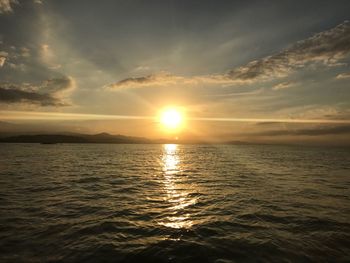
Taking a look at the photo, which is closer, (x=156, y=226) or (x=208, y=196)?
(x=156, y=226)

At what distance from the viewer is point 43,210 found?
17.8 m

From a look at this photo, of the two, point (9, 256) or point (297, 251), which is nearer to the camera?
point (9, 256)

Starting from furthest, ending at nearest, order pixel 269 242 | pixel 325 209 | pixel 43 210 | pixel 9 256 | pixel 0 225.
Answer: pixel 325 209 < pixel 43 210 < pixel 0 225 < pixel 269 242 < pixel 9 256

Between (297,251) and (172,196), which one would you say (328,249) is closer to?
(297,251)

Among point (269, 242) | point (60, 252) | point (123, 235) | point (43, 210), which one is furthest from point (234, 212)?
point (43, 210)

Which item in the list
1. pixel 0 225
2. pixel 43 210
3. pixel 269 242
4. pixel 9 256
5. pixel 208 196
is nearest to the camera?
pixel 9 256

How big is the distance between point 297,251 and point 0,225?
1538 centimetres

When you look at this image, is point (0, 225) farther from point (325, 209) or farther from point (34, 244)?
point (325, 209)

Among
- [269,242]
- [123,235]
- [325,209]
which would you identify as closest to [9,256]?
[123,235]

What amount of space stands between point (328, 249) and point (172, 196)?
13875mm

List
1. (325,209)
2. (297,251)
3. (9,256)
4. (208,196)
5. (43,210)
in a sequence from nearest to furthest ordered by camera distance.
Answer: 1. (9,256)
2. (297,251)
3. (43,210)
4. (325,209)
5. (208,196)

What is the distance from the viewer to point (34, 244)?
11.8 metres

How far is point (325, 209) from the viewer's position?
19.6 m

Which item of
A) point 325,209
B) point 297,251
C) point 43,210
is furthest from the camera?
point 325,209
